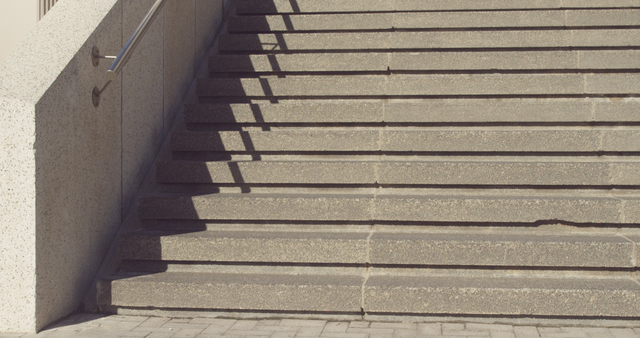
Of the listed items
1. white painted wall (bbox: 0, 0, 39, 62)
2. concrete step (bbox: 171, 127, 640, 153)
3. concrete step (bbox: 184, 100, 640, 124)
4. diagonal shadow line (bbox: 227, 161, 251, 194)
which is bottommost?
diagonal shadow line (bbox: 227, 161, 251, 194)

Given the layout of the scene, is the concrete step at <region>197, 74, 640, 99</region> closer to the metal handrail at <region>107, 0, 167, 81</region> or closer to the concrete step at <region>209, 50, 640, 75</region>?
the concrete step at <region>209, 50, 640, 75</region>

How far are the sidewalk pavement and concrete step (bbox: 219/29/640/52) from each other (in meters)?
2.74

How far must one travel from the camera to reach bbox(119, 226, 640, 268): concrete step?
3.87m

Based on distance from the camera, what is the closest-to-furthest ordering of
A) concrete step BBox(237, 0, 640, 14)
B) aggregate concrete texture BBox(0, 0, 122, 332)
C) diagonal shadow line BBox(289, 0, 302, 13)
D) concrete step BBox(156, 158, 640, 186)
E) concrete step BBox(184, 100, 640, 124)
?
aggregate concrete texture BBox(0, 0, 122, 332) → concrete step BBox(156, 158, 640, 186) → concrete step BBox(184, 100, 640, 124) → concrete step BBox(237, 0, 640, 14) → diagonal shadow line BBox(289, 0, 302, 13)

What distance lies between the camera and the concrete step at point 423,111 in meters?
4.80

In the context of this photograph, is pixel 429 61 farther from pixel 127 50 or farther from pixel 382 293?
pixel 127 50

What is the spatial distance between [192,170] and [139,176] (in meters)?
0.40

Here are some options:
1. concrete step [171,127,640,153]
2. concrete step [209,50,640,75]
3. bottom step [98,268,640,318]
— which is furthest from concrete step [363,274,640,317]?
concrete step [209,50,640,75]

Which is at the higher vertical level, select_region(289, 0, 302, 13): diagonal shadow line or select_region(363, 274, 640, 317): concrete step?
select_region(289, 0, 302, 13): diagonal shadow line

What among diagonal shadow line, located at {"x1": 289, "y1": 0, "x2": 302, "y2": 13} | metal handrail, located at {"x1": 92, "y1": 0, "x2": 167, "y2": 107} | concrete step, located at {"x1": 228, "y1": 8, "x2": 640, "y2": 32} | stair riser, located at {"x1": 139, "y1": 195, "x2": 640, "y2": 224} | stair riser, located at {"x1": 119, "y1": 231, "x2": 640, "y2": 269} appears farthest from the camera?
diagonal shadow line, located at {"x1": 289, "y1": 0, "x2": 302, "y2": 13}

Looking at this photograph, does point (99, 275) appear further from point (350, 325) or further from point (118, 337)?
point (350, 325)

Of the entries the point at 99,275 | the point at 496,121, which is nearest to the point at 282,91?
the point at 496,121

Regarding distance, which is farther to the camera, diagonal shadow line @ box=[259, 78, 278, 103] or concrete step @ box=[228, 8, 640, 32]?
concrete step @ box=[228, 8, 640, 32]

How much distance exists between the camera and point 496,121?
16.0ft
